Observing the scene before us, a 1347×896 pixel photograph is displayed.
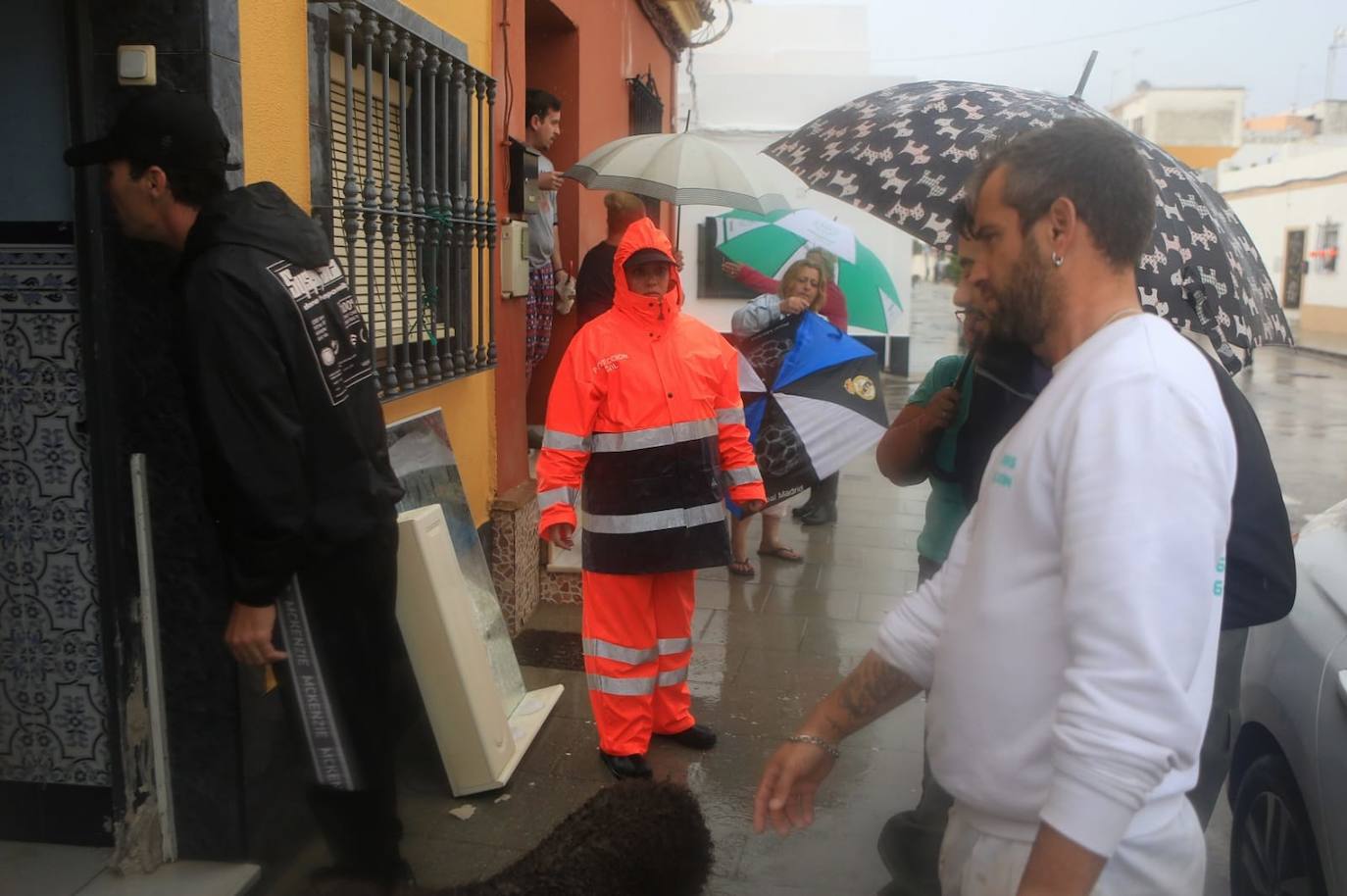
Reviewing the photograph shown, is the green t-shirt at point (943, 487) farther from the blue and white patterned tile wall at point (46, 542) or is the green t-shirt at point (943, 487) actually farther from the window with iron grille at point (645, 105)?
the window with iron grille at point (645, 105)

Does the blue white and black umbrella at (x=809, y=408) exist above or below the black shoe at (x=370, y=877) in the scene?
above

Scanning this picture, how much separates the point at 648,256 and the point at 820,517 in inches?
183

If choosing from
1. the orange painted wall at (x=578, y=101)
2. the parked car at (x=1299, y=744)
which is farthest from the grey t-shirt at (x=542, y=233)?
the parked car at (x=1299, y=744)

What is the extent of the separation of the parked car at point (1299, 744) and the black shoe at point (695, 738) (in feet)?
6.19

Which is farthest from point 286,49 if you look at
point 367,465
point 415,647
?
point 415,647

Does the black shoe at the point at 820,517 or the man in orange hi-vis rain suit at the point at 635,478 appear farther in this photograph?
the black shoe at the point at 820,517

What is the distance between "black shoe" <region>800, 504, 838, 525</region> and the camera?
27.9 ft

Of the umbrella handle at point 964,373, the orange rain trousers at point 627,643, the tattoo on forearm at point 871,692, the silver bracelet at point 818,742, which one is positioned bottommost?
the orange rain trousers at point 627,643

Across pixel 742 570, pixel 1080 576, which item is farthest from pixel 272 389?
pixel 742 570

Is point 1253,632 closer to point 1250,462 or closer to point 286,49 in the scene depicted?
point 1250,462

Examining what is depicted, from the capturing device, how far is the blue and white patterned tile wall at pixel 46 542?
3129 mm

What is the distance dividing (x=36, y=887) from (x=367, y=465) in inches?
62.8

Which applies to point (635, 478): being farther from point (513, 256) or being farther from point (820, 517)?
point (820, 517)

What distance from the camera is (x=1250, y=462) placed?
238 centimetres
